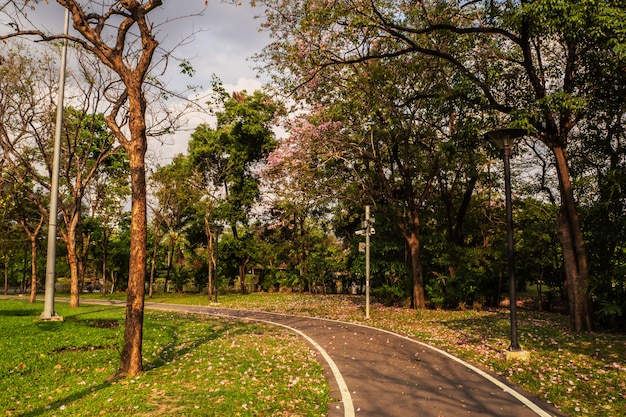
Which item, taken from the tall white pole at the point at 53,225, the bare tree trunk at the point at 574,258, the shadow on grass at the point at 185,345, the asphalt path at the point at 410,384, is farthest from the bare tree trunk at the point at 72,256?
the bare tree trunk at the point at 574,258

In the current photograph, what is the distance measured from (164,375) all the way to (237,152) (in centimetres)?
3279

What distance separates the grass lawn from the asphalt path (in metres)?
0.40

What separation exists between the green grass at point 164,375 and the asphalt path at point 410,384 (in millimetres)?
487

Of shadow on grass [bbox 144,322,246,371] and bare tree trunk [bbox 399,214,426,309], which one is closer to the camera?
shadow on grass [bbox 144,322,246,371]

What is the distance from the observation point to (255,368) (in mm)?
8578

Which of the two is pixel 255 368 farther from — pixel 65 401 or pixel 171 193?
pixel 171 193

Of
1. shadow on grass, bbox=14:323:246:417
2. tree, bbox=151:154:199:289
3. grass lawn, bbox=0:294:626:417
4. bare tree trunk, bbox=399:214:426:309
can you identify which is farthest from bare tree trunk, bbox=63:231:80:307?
bare tree trunk, bbox=399:214:426:309

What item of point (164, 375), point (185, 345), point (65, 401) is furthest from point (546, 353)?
point (65, 401)

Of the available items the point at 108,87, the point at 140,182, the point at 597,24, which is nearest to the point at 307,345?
the point at 140,182

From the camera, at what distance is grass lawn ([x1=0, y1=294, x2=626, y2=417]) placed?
20.5 feet

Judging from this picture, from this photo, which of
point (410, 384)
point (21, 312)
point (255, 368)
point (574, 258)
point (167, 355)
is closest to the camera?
point (410, 384)

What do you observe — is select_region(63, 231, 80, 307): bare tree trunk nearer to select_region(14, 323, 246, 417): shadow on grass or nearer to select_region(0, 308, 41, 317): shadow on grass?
select_region(0, 308, 41, 317): shadow on grass

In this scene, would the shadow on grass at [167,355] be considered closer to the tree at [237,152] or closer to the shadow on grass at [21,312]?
the shadow on grass at [21,312]

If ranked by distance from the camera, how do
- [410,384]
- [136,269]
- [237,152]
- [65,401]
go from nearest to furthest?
[65,401]
[410,384]
[136,269]
[237,152]
